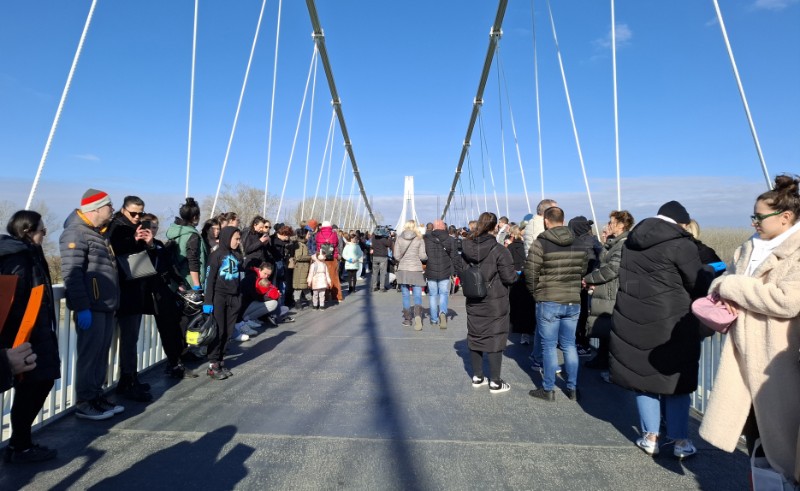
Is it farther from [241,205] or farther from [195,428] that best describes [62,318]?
[241,205]

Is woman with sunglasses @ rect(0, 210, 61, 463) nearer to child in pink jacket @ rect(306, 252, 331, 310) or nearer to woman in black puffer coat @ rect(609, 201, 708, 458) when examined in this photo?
woman in black puffer coat @ rect(609, 201, 708, 458)

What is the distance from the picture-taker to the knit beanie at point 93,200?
13.0 ft

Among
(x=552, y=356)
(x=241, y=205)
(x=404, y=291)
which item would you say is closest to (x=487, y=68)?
(x=404, y=291)

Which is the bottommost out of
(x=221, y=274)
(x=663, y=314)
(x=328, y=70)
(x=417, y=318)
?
(x=417, y=318)

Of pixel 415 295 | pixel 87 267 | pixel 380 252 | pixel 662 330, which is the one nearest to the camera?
pixel 662 330

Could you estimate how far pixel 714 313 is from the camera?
2.55m

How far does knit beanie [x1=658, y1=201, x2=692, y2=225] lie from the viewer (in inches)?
142

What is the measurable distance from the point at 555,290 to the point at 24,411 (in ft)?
13.4

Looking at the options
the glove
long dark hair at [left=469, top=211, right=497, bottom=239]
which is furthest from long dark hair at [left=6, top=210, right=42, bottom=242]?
long dark hair at [left=469, top=211, right=497, bottom=239]

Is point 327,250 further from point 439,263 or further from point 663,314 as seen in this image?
point 663,314

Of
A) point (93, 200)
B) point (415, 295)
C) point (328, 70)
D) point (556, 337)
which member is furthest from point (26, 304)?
point (328, 70)

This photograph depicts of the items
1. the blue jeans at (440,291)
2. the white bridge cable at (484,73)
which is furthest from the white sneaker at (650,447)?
the white bridge cable at (484,73)

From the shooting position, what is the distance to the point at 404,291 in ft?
29.5

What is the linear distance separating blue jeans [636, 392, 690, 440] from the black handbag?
160 inches
